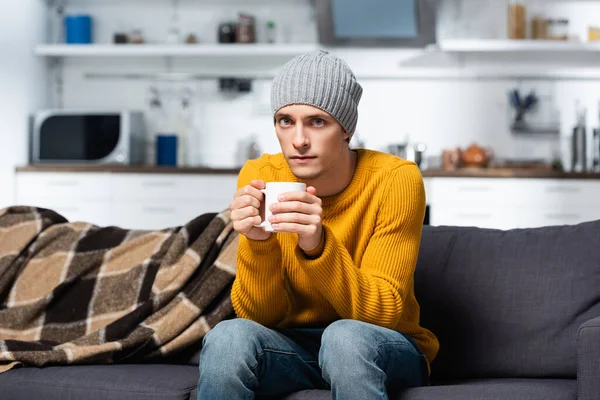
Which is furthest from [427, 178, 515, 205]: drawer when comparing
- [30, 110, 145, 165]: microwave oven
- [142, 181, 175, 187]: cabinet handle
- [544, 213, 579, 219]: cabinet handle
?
[30, 110, 145, 165]: microwave oven

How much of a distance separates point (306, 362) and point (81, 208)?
325cm

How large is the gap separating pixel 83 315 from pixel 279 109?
97 cm

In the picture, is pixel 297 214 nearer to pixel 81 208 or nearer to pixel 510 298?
pixel 510 298

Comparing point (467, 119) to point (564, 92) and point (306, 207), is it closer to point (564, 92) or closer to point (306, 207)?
point (564, 92)

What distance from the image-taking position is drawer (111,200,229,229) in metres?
4.84

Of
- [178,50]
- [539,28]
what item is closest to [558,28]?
[539,28]

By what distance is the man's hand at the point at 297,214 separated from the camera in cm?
161

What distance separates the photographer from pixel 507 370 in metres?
2.16

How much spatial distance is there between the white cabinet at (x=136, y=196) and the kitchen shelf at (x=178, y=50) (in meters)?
0.82

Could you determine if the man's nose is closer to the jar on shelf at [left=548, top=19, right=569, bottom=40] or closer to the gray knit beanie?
the gray knit beanie

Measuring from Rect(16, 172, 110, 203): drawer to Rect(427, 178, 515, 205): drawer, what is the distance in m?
1.82

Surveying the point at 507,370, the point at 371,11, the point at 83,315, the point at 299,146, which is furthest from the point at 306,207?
the point at 371,11

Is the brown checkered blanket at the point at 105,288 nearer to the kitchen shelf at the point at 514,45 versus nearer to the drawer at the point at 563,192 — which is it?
the drawer at the point at 563,192

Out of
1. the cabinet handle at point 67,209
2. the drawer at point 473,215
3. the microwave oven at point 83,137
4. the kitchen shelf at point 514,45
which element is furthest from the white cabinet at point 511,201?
the cabinet handle at point 67,209
